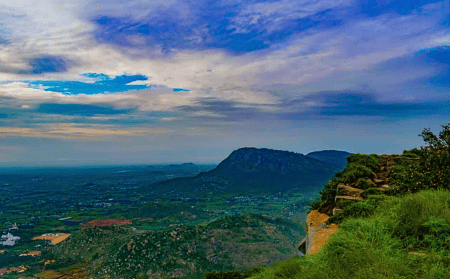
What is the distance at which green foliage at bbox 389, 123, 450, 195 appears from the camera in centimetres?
1081

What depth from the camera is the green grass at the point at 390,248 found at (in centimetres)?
550

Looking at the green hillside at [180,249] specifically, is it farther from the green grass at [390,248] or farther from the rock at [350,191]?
the green grass at [390,248]

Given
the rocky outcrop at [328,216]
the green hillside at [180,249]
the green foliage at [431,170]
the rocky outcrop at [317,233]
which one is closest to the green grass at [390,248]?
the rocky outcrop at [317,233]

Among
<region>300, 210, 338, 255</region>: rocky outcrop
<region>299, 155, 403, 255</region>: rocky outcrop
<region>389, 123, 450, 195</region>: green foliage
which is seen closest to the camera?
<region>300, 210, 338, 255</region>: rocky outcrop

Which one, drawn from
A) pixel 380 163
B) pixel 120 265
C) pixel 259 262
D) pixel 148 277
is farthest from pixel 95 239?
pixel 380 163

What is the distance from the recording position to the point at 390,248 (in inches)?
246

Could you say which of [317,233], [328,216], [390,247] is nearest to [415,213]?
[390,247]

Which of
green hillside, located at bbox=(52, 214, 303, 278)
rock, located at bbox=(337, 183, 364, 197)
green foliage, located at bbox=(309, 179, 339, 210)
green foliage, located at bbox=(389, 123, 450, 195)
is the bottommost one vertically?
green hillside, located at bbox=(52, 214, 303, 278)

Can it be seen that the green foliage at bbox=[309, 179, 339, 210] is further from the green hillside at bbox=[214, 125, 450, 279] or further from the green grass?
the green grass

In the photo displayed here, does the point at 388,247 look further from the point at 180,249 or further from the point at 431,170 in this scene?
the point at 180,249

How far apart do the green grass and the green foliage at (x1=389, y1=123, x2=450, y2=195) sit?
9.47ft

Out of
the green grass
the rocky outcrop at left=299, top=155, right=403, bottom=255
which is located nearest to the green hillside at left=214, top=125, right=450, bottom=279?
the green grass

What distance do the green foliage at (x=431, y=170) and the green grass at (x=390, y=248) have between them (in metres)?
2.89

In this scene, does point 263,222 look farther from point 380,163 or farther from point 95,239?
point 380,163
